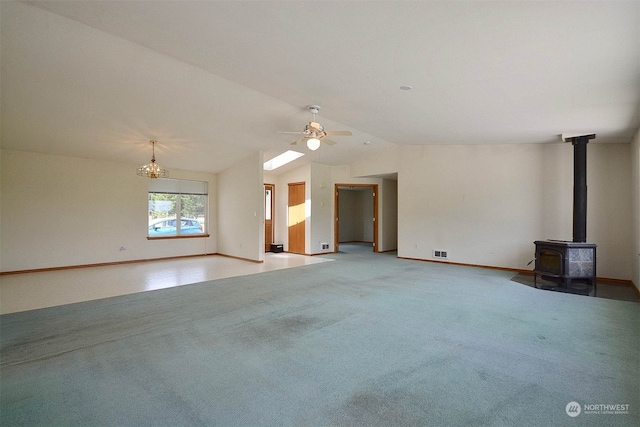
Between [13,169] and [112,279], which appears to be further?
[13,169]

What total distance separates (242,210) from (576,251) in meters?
7.10

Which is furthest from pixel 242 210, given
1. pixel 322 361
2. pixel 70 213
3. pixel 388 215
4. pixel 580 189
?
pixel 580 189

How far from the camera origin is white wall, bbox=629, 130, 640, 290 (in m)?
4.83

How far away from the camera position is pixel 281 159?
29.0ft

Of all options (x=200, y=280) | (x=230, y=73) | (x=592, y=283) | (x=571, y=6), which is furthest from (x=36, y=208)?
(x=592, y=283)

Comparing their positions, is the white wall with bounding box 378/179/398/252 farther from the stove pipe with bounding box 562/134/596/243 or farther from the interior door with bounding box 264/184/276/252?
the stove pipe with bounding box 562/134/596/243

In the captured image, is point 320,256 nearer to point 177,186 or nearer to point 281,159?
point 281,159

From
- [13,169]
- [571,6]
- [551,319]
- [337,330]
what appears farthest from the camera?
[13,169]

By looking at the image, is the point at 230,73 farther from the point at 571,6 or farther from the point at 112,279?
the point at 112,279

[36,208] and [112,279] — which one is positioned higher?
[36,208]

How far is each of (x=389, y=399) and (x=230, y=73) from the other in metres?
4.03

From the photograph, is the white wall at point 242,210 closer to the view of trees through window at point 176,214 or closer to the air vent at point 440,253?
the view of trees through window at point 176,214

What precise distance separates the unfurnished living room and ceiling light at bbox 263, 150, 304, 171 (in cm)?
13

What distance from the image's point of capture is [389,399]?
6.73 feet
